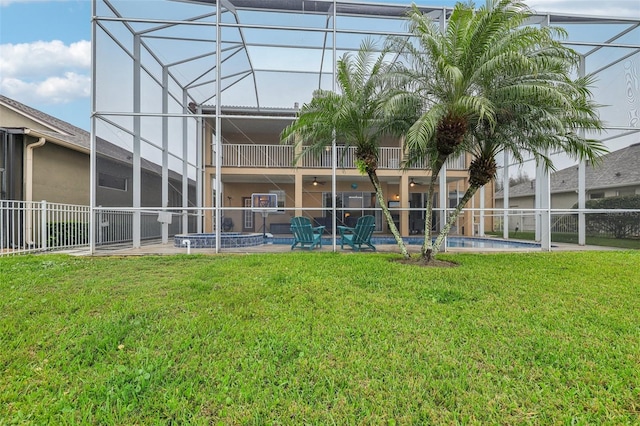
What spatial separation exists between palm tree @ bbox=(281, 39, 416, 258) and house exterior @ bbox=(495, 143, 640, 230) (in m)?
7.98

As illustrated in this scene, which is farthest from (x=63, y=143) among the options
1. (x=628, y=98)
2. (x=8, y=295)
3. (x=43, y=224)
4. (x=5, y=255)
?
(x=628, y=98)

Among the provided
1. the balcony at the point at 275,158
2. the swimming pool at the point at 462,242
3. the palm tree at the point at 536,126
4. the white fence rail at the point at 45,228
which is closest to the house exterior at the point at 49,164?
the white fence rail at the point at 45,228

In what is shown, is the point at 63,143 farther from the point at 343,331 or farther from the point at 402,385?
the point at 402,385

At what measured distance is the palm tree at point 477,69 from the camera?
5.05 meters

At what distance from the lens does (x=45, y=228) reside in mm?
7805

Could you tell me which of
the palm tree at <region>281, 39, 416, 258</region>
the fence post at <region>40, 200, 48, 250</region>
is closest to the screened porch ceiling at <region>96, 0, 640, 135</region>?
the palm tree at <region>281, 39, 416, 258</region>

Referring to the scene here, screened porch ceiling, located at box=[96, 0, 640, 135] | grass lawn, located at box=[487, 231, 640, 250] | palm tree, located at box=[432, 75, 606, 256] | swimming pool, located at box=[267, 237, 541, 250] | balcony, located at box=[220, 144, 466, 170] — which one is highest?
screened porch ceiling, located at box=[96, 0, 640, 135]

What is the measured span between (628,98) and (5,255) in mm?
17241

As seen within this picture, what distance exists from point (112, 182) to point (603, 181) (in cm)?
2179

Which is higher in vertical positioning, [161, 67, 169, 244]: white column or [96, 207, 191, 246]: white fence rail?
[161, 67, 169, 244]: white column

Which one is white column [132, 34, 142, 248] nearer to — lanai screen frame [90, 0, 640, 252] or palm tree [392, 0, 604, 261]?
lanai screen frame [90, 0, 640, 252]

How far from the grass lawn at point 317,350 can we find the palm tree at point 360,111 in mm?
3024

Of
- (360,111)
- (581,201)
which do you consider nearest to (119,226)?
(360,111)

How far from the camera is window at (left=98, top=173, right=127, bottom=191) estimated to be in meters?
11.4
